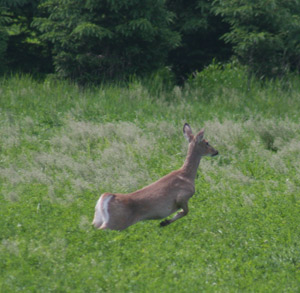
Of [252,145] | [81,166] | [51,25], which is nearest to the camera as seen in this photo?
[81,166]

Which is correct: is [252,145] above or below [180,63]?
above

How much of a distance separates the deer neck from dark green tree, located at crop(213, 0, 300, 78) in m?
9.85

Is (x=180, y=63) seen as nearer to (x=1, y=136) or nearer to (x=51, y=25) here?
(x=51, y=25)

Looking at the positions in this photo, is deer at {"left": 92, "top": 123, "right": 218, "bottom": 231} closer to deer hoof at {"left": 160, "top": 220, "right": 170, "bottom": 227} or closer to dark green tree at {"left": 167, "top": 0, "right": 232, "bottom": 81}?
deer hoof at {"left": 160, "top": 220, "right": 170, "bottom": 227}

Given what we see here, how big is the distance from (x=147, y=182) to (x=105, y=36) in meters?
8.12

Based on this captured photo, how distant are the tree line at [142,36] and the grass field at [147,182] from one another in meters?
1.14

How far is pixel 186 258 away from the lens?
21.9 ft

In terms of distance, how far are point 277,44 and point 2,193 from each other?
11.4 m

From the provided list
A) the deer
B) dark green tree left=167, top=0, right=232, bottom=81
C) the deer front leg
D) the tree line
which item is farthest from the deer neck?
dark green tree left=167, top=0, right=232, bottom=81

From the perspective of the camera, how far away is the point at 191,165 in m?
8.31

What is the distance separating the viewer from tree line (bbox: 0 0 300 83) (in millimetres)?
16844

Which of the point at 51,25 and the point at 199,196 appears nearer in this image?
the point at 199,196

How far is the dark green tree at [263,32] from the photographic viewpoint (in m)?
17.7

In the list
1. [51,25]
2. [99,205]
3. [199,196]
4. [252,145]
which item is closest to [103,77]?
[51,25]
